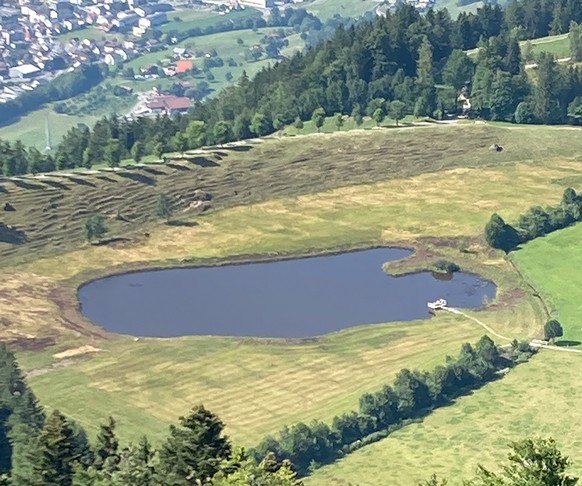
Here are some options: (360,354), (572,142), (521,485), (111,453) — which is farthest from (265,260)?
(521,485)

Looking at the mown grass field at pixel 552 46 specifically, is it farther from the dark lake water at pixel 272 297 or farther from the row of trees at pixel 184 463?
the row of trees at pixel 184 463

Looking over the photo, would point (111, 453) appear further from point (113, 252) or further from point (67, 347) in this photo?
point (113, 252)

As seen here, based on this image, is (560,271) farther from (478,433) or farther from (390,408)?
(478,433)

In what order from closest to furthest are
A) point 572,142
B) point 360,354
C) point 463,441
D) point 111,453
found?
1. point 111,453
2. point 463,441
3. point 360,354
4. point 572,142

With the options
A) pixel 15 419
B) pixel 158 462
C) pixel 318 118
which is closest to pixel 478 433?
pixel 15 419

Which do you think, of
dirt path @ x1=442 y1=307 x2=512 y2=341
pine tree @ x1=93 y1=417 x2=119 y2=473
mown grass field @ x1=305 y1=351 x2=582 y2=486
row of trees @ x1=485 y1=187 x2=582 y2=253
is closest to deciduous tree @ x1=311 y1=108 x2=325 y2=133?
row of trees @ x1=485 y1=187 x2=582 y2=253
